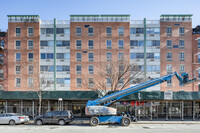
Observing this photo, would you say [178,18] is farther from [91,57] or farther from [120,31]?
[91,57]

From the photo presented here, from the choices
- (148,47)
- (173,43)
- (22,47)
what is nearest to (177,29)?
(173,43)

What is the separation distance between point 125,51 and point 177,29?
1102 cm

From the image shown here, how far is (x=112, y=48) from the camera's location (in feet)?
121

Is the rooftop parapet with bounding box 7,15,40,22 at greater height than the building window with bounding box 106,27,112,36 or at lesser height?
greater

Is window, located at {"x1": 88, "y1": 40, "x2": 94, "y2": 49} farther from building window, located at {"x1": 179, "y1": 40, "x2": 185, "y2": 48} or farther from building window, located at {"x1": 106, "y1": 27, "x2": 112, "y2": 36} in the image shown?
building window, located at {"x1": 179, "y1": 40, "x2": 185, "y2": 48}

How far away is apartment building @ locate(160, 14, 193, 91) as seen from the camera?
36.4m

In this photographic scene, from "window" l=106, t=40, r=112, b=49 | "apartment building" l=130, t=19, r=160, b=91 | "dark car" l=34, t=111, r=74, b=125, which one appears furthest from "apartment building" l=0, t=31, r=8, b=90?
"apartment building" l=130, t=19, r=160, b=91

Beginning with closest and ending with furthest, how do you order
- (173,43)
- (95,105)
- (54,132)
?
(54,132) → (95,105) → (173,43)

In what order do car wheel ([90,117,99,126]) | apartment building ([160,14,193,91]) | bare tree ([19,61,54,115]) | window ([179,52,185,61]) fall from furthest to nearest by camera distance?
window ([179,52,185,61]), apartment building ([160,14,193,91]), bare tree ([19,61,54,115]), car wheel ([90,117,99,126])

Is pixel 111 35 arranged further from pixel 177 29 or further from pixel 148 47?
pixel 177 29

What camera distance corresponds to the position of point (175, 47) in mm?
36656

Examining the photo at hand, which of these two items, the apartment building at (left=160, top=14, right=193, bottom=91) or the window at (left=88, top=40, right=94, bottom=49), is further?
the window at (left=88, top=40, right=94, bottom=49)

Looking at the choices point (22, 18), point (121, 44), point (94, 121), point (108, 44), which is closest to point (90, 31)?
point (108, 44)

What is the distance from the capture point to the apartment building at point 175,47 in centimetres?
3641
